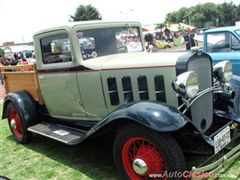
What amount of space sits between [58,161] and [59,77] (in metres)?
1.18

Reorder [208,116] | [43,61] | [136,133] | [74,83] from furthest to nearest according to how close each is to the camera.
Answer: [43,61] → [74,83] → [208,116] → [136,133]

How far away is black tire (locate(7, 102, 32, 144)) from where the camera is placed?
4.83 metres

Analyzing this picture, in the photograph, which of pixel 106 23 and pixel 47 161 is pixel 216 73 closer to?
pixel 106 23

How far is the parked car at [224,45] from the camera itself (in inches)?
266

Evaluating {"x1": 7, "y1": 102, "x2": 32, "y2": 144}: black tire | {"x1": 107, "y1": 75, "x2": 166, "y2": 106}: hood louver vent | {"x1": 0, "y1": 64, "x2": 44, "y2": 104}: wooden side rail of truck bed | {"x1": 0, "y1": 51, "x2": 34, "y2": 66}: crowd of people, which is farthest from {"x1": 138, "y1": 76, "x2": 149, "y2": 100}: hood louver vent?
{"x1": 0, "y1": 51, "x2": 34, "y2": 66}: crowd of people

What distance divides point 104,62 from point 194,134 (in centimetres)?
150

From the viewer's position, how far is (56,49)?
441 centimetres

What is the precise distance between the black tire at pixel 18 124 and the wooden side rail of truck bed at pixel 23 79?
1.17 feet

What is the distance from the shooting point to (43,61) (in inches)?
183

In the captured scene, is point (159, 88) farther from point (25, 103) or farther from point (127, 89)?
point (25, 103)

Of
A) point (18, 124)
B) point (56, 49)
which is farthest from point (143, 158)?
point (18, 124)

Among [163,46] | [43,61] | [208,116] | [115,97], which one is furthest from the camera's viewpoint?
[163,46]

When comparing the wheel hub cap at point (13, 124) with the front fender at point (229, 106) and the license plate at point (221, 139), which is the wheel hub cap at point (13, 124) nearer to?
the front fender at point (229, 106)

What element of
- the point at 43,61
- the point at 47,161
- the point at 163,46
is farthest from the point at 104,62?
the point at 163,46
